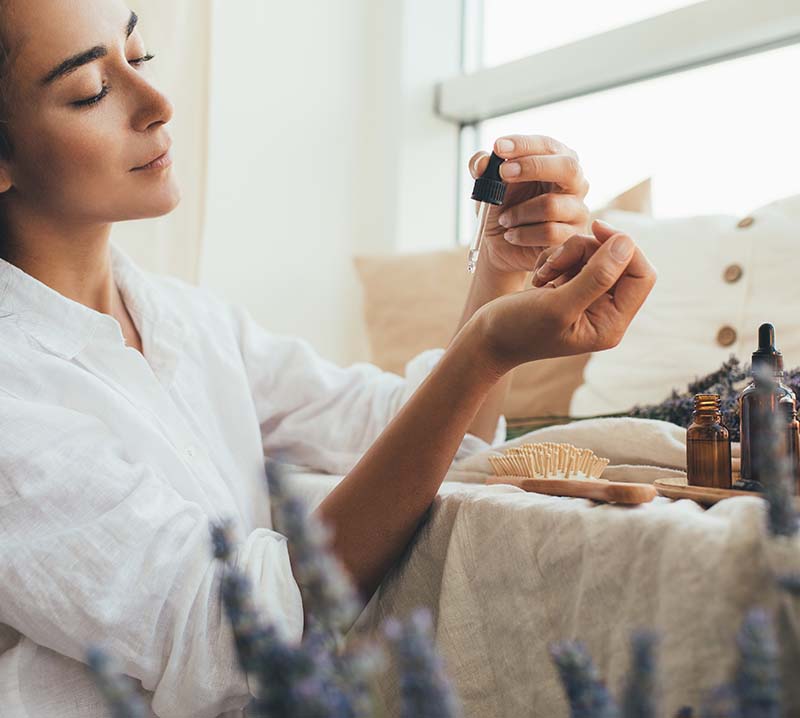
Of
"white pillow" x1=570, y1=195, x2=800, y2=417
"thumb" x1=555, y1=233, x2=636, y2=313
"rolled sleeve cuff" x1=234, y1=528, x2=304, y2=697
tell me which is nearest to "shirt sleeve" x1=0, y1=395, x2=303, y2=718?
"rolled sleeve cuff" x1=234, y1=528, x2=304, y2=697

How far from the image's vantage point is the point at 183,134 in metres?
2.04

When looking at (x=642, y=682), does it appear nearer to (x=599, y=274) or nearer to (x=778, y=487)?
(x=778, y=487)

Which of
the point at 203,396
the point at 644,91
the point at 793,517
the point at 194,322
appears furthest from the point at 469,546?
the point at 644,91

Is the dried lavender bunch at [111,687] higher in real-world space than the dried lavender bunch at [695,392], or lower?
lower

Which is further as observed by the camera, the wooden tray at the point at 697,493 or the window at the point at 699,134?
the window at the point at 699,134

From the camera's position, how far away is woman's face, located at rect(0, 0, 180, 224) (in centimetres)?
97

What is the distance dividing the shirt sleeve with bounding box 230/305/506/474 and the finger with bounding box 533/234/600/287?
0.42 meters

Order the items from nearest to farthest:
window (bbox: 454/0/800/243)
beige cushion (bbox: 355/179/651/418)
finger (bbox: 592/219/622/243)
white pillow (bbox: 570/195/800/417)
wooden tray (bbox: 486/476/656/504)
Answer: wooden tray (bbox: 486/476/656/504) < finger (bbox: 592/219/622/243) < white pillow (bbox: 570/195/800/417) < beige cushion (bbox: 355/179/651/418) < window (bbox: 454/0/800/243)

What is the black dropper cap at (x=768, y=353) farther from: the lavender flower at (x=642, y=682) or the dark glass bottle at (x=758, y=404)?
the lavender flower at (x=642, y=682)

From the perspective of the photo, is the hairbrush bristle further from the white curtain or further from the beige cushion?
the white curtain

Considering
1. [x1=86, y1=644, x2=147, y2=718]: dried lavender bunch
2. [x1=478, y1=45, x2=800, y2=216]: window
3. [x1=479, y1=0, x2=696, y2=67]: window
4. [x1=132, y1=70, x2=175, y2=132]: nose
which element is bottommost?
[x1=86, y1=644, x2=147, y2=718]: dried lavender bunch

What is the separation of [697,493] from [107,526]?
1.66 feet

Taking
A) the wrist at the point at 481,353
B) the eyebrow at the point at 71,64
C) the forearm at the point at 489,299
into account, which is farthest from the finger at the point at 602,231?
the eyebrow at the point at 71,64

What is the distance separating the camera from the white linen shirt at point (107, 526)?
2.45ft
